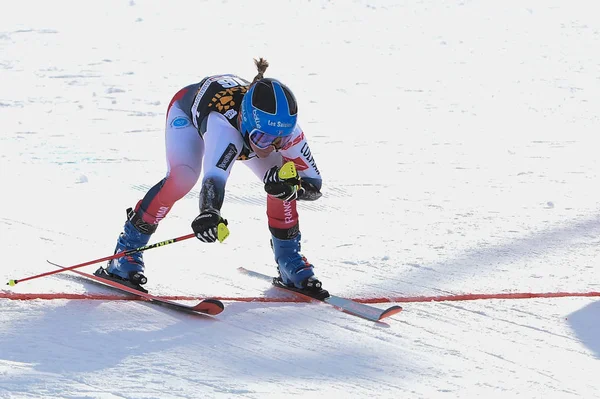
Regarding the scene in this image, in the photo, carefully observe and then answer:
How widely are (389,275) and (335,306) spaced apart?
0.93 meters

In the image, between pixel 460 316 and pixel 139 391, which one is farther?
pixel 460 316

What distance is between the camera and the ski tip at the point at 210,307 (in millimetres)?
4621

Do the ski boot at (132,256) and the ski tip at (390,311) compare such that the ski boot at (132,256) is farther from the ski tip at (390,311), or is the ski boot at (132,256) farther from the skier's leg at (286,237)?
the ski tip at (390,311)

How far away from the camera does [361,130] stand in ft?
33.2

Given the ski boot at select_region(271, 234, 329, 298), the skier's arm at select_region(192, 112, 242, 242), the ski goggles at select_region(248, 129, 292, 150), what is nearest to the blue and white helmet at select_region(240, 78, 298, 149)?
the ski goggles at select_region(248, 129, 292, 150)

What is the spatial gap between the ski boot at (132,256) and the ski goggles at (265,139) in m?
0.79

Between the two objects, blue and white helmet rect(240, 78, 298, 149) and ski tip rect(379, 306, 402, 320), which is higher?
blue and white helmet rect(240, 78, 298, 149)

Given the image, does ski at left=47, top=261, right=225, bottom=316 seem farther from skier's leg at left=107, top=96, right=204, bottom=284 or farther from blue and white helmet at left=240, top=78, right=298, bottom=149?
blue and white helmet at left=240, top=78, right=298, bottom=149

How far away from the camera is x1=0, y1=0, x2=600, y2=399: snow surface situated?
4.06m

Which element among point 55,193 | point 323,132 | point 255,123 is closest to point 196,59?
point 323,132

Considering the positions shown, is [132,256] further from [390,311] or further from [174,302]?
[390,311]

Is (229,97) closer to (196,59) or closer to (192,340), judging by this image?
(192,340)

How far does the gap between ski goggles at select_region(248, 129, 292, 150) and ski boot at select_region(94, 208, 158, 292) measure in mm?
793

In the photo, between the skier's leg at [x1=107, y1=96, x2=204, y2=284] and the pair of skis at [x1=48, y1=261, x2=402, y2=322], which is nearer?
the pair of skis at [x1=48, y1=261, x2=402, y2=322]
